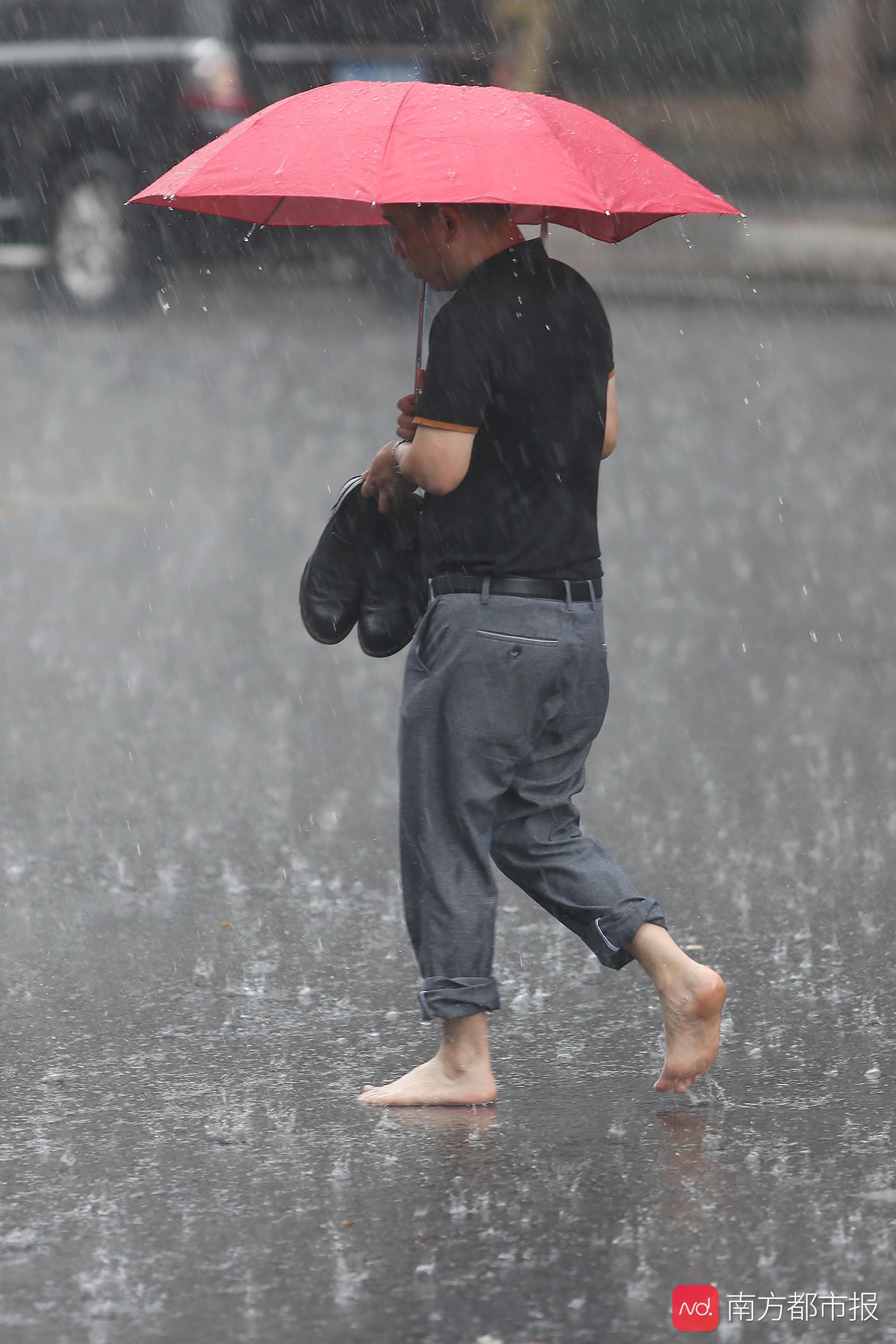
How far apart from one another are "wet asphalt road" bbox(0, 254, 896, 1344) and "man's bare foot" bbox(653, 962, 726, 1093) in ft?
0.34

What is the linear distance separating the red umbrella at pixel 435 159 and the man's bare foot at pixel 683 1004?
1.37 metres

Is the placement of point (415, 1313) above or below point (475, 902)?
below

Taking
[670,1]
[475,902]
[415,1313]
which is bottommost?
[415,1313]

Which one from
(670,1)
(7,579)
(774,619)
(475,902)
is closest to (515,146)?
(475,902)

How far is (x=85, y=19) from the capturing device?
1471 centimetres

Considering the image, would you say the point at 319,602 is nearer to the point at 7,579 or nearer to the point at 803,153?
the point at 7,579

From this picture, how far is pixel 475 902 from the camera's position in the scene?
393cm

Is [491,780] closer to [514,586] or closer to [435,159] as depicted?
[514,586]

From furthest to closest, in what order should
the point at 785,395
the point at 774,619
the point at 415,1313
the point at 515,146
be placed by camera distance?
the point at 785,395 → the point at 774,619 → the point at 515,146 → the point at 415,1313

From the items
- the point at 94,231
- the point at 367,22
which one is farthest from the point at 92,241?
the point at 367,22

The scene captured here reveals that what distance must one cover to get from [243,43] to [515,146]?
11.4 metres

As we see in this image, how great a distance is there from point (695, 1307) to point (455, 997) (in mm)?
924

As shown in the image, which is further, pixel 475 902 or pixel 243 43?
pixel 243 43

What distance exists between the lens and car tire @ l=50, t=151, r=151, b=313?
1445cm
